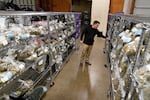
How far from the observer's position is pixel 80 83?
3.54 m

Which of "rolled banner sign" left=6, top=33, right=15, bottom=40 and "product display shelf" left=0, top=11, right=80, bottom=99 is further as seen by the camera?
"product display shelf" left=0, top=11, right=80, bottom=99

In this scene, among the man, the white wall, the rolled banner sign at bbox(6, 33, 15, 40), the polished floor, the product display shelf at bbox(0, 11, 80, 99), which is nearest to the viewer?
the rolled banner sign at bbox(6, 33, 15, 40)

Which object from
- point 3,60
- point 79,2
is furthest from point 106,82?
point 79,2

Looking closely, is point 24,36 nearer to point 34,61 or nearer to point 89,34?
point 34,61

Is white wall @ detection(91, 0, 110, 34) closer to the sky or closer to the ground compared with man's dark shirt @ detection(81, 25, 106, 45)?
closer to the sky

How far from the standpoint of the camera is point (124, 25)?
3305 mm

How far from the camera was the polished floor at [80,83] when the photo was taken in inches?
119

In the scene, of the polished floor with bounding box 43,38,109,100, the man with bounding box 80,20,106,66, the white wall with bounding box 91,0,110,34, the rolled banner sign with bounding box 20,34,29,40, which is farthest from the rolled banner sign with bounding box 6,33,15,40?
the white wall with bounding box 91,0,110,34

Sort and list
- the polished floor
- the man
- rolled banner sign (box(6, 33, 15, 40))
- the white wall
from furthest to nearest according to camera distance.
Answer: the white wall < the man < the polished floor < rolled banner sign (box(6, 33, 15, 40))

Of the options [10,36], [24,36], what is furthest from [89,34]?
[10,36]

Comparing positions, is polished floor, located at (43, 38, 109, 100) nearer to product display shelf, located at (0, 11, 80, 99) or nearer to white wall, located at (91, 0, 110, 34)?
product display shelf, located at (0, 11, 80, 99)

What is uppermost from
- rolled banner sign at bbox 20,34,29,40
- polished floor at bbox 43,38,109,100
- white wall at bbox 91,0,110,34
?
white wall at bbox 91,0,110,34

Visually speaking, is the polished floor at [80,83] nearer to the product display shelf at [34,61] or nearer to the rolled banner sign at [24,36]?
the product display shelf at [34,61]

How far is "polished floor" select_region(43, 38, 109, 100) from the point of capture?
3021 mm
